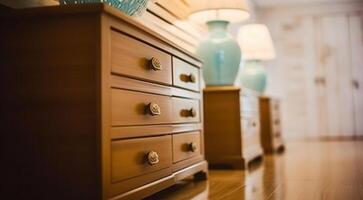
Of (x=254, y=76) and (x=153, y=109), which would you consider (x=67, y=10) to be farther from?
(x=254, y=76)

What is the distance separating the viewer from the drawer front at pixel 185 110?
1.74 m

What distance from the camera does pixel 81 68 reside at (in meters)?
1.14

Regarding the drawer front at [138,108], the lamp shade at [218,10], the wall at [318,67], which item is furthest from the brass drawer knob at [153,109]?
the wall at [318,67]

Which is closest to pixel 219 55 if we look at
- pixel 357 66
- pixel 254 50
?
pixel 254 50

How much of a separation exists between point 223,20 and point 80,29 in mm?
1786

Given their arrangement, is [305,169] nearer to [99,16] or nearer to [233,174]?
[233,174]

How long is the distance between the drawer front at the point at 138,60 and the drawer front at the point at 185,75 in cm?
9

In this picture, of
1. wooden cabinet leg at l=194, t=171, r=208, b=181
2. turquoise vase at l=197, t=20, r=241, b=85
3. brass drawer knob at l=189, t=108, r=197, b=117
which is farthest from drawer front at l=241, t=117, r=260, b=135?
brass drawer knob at l=189, t=108, r=197, b=117

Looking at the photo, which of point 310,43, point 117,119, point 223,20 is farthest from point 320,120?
point 117,119

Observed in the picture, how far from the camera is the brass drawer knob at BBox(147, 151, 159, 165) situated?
1.40 metres

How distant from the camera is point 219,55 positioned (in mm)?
2752

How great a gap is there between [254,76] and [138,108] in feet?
8.79

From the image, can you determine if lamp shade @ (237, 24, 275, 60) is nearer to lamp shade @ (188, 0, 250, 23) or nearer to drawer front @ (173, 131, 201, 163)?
lamp shade @ (188, 0, 250, 23)

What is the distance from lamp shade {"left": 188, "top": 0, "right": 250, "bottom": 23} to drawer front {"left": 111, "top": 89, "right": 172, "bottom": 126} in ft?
3.61
